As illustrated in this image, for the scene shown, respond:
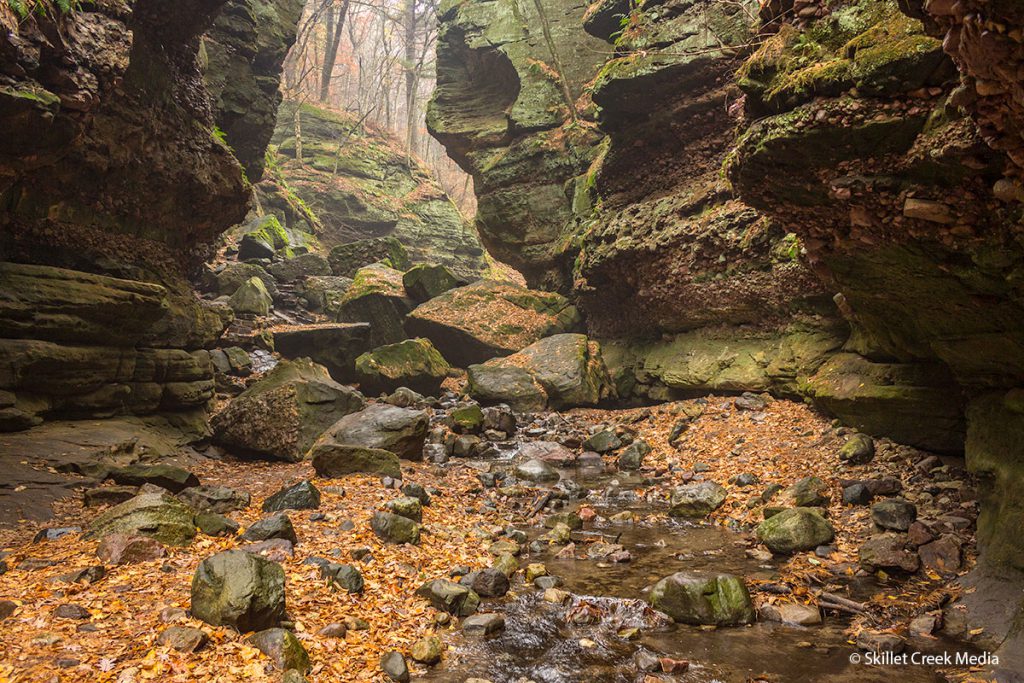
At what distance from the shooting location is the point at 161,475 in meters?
7.83

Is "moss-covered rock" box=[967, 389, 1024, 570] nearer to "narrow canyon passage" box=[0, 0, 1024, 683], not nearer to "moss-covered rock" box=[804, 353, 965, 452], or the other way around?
"narrow canyon passage" box=[0, 0, 1024, 683]

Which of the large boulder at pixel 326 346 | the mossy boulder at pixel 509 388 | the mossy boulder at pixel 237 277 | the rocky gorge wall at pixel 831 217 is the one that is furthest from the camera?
the mossy boulder at pixel 237 277

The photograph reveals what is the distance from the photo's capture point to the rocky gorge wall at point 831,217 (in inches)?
180

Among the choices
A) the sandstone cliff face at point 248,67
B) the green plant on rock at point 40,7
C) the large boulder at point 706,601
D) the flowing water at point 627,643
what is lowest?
the flowing water at point 627,643

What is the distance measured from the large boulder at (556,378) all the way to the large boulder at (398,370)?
1866mm

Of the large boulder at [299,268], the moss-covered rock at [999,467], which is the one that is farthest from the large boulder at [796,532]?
the large boulder at [299,268]

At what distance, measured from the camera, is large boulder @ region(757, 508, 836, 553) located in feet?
20.7

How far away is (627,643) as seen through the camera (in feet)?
15.5

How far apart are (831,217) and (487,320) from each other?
44.9ft

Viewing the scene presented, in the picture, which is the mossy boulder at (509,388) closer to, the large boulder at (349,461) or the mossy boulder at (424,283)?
the mossy boulder at (424,283)

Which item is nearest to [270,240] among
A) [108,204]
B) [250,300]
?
[250,300]

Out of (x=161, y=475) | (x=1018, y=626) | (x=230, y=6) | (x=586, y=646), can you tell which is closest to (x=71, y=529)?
(x=161, y=475)

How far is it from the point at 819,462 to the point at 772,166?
5032mm

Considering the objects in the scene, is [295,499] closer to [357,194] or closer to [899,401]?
[899,401]
